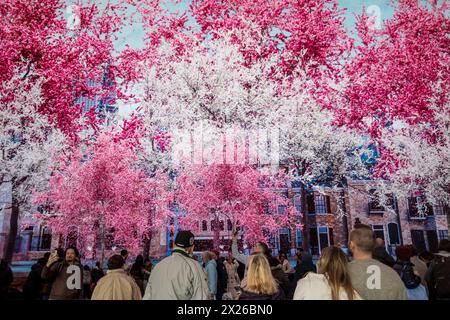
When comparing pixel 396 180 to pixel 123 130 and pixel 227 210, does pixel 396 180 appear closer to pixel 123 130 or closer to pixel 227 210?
pixel 227 210

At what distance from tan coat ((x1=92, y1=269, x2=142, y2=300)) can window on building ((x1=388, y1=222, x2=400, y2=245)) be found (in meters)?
25.2

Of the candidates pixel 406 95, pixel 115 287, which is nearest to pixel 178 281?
pixel 115 287

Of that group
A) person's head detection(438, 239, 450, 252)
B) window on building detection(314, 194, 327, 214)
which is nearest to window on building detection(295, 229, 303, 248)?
window on building detection(314, 194, 327, 214)

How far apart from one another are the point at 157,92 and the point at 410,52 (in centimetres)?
1095

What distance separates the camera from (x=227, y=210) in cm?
1300

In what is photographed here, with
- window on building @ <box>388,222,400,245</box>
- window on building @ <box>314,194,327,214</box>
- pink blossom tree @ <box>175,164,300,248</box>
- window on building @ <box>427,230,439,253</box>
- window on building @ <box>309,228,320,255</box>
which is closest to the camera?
pink blossom tree @ <box>175,164,300,248</box>

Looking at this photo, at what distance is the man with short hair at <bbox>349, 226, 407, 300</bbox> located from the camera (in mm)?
2738

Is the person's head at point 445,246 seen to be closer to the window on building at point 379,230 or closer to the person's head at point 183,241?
the person's head at point 183,241

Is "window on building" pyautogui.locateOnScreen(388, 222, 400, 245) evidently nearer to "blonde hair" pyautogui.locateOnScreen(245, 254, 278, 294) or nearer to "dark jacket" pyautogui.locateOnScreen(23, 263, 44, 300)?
"blonde hair" pyautogui.locateOnScreen(245, 254, 278, 294)

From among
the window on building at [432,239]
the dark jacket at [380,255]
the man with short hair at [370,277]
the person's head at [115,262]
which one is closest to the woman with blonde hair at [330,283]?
the man with short hair at [370,277]

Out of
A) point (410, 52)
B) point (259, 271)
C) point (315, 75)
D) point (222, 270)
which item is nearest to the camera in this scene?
point (259, 271)

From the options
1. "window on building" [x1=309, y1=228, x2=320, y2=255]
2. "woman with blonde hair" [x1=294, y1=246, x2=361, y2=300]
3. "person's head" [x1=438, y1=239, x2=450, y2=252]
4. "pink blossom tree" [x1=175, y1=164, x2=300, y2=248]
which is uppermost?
"pink blossom tree" [x1=175, y1=164, x2=300, y2=248]

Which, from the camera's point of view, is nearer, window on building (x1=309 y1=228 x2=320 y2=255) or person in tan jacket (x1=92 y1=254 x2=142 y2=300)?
person in tan jacket (x1=92 y1=254 x2=142 y2=300)
